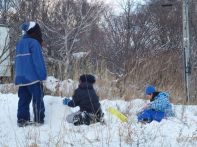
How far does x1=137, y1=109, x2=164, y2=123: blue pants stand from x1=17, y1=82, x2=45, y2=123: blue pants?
6.01ft

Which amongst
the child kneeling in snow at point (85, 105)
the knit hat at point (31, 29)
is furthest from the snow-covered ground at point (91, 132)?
the knit hat at point (31, 29)

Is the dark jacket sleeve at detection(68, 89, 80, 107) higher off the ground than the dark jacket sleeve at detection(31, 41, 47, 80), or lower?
lower

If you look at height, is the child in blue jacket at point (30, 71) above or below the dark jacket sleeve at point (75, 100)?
above

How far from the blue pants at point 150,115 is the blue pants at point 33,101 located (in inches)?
72.2

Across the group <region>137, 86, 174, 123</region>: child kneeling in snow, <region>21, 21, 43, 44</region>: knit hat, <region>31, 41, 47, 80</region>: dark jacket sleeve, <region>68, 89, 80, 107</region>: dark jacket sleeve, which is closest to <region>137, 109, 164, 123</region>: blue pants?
<region>137, 86, 174, 123</region>: child kneeling in snow

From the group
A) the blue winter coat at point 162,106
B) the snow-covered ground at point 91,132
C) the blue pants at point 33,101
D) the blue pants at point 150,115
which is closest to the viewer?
the snow-covered ground at point 91,132

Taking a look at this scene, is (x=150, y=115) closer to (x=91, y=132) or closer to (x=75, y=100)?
(x=75, y=100)

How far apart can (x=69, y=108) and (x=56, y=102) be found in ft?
1.18

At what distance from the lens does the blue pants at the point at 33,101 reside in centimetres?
734

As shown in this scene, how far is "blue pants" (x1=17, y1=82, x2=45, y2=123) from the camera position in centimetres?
734

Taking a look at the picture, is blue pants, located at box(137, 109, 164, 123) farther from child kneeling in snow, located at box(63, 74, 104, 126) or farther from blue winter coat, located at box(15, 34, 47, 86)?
blue winter coat, located at box(15, 34, 47, 86)

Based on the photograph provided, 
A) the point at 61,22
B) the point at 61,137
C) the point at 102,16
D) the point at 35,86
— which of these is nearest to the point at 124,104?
the point at 35,86

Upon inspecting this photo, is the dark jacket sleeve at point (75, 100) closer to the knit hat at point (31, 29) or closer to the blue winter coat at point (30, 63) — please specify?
the blue winter coat at point (30, 63)

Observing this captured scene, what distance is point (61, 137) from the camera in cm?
614
